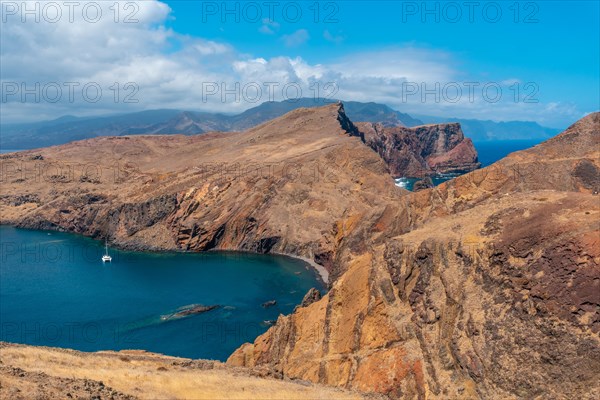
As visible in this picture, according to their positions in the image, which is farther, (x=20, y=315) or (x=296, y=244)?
(x=296, y=244)

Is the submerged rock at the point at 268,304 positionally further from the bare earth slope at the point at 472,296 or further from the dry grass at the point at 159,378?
the dry grass at the point at 159,378

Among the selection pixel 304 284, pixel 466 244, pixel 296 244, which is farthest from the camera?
pixel 296 244

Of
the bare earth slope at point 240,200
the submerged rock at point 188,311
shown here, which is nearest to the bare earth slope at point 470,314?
the submerged rock at point 188,311

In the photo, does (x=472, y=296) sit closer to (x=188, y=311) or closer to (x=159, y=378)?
(x=159, y=378)

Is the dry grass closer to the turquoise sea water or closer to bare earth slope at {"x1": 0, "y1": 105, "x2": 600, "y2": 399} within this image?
bare earth slope at {"x1": 0, "y1": 105, "x2": 600, "y2": 399}

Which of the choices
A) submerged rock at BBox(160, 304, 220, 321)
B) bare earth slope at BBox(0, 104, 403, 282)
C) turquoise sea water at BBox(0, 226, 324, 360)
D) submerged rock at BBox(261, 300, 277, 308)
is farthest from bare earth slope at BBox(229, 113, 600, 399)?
bare earth slope at BBox(0, 104, 403, 282)

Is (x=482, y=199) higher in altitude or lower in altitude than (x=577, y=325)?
higher

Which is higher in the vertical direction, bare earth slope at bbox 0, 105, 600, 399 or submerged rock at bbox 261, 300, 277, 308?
bare earth slope at bbox 0, 105, 600, 399

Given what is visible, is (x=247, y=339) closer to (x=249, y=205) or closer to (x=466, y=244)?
(x=466, y=244)

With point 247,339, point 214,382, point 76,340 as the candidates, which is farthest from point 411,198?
point 76,340
